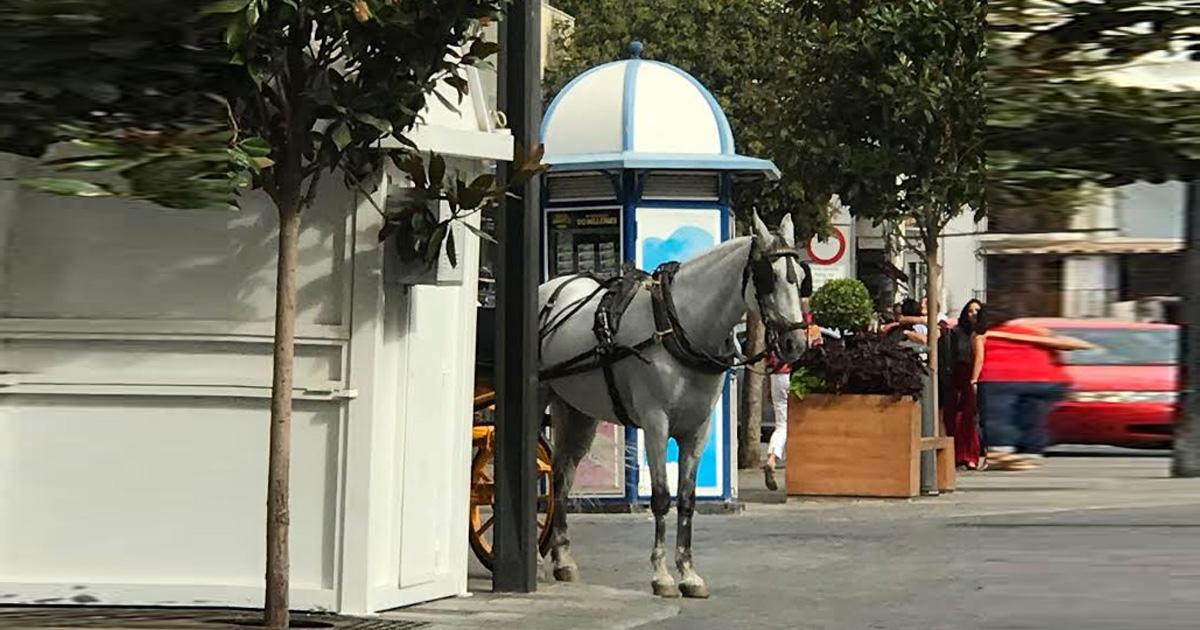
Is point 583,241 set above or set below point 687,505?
above

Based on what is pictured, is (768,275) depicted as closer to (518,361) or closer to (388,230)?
(518,361)

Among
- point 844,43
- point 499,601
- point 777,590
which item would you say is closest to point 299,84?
point 499,601

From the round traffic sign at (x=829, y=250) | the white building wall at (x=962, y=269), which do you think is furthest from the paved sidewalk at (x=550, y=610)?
the round traffic sign at (x=829, y=250)

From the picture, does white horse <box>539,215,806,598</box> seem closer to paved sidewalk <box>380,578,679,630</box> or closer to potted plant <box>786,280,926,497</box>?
paved sidewalk <box>380,578,679,630</box>

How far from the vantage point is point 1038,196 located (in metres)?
2.00

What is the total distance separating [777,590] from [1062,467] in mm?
9558

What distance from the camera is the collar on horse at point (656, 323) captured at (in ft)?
37.1

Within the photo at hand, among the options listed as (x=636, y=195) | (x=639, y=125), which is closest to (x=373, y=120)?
(x=636, y=195)

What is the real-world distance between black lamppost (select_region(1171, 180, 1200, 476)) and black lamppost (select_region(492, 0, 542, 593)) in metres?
9.09

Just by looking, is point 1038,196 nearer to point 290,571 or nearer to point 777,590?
point 290,571

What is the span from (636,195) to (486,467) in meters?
4.34

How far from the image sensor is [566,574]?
1177 centimetres

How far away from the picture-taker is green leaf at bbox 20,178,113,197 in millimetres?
3346

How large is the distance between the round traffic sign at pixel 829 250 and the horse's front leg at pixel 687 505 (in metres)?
14.0
